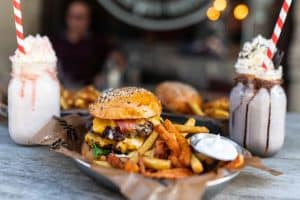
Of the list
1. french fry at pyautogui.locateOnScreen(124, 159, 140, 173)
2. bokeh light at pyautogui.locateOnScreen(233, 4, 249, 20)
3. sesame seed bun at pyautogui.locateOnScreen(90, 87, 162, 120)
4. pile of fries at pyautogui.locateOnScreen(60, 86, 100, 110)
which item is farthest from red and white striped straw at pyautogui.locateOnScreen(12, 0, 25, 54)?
bokeh light at pyautogui.locateOnScreen(233, 4, 249, 20)

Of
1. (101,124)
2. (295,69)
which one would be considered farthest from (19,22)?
(295,69)

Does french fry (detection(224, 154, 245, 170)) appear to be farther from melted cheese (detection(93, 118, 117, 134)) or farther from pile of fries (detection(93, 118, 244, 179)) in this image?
melted cheese (detection(93, 118, 117, 134))

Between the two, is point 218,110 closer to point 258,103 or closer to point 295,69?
point 258,103

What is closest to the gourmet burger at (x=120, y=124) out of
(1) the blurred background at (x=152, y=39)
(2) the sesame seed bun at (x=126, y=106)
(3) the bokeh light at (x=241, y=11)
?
(2) the sesame seed bun at (x=126, y=106)

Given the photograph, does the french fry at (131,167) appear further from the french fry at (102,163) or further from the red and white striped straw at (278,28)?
the red and white striped straw at (278,28)

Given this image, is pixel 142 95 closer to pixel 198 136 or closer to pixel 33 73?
pixel 198 136
